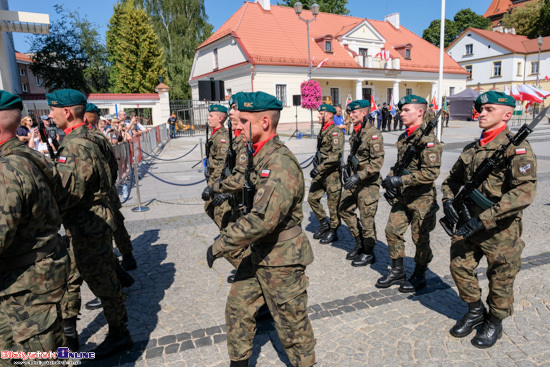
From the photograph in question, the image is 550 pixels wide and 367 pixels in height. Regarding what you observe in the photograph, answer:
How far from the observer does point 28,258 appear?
7.31 ft

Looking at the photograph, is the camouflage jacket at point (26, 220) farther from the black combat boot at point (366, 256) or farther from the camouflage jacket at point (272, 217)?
the black combat boot at point (366, 256)

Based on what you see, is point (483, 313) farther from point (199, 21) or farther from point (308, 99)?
point (199, 21)

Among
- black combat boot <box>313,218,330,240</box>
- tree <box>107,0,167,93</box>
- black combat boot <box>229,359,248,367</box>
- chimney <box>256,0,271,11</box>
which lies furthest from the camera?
tree <box>107,0,167,93</box>

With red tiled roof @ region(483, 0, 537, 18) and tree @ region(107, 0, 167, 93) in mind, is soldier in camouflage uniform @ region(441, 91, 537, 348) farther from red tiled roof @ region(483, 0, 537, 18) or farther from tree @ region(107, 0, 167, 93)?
red tiled roof @ region(483, 0, 537, 18)

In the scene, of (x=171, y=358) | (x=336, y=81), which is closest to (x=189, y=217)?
(x=171, y=358)

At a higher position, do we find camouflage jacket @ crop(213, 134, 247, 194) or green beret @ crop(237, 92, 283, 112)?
green beret @ crop(237, 92, 283, 112)

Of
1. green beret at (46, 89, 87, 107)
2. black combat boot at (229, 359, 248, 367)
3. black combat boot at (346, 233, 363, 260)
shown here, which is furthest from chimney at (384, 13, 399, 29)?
black combat boot at (229, 359, 248, 367)

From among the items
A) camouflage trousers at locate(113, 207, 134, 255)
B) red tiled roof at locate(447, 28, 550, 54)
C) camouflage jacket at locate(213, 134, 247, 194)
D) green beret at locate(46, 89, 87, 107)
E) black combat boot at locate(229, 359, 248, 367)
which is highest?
red tiled roof at locate(447, 28, 550, 54)

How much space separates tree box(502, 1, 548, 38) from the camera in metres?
54.4

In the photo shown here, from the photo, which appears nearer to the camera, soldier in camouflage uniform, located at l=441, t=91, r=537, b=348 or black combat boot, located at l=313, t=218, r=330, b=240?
soldier in camouflage uniform, located at l=441, t=91, r=537, b=348

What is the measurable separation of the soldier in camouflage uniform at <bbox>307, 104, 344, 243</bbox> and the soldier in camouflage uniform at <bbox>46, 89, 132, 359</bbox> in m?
3.18

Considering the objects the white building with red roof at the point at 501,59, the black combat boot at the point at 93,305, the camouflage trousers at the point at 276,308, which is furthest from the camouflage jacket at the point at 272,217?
the white building with red roof at the point at 501,59

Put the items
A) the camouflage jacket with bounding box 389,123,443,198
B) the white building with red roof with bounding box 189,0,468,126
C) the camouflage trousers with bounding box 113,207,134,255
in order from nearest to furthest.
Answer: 1. the camouflage jacket with bounding box 389,123,443,198
2. the camouflage trousers with bounding box 113,207,134,255
3. the white building with red roof with bounding box 189,0,468,126

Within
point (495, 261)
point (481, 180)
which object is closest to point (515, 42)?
point (481, 180)
